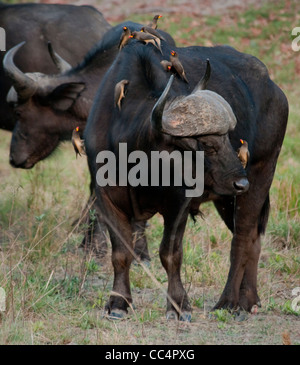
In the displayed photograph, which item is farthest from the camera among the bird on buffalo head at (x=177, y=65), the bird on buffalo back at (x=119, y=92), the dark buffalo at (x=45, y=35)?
the dark buffalo at (x=45, y=35)

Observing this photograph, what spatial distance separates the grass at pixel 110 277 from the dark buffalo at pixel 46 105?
30 cm

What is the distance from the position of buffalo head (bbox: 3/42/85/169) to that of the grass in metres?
0.30

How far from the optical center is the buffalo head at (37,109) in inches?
315

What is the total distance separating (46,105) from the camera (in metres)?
8.16

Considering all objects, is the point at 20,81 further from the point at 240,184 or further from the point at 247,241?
the point at 240,184

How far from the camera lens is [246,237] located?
19.4 feet

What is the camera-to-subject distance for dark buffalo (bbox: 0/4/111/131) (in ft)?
29.0

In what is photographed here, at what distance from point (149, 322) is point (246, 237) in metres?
1.19

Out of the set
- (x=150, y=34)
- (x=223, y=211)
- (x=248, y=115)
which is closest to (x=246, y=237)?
(x=223, y=211)
